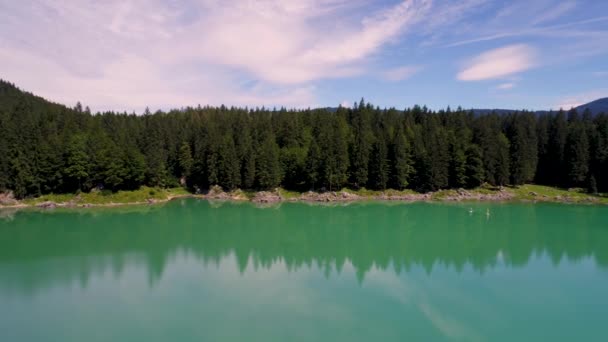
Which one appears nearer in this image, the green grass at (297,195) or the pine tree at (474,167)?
the green grass at (297,195)

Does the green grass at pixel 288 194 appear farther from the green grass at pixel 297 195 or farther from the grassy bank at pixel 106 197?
the grassy bank at pixel 106 197

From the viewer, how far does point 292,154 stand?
5822 cm

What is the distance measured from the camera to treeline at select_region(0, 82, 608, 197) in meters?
50.5

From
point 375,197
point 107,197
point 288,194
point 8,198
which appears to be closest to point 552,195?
point 375,197

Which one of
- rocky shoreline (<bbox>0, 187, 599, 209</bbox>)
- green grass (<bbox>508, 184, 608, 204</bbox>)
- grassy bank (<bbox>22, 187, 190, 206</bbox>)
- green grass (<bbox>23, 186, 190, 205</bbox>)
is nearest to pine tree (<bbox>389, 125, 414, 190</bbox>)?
rocky shoreline (<bbox>0, 187, 599, 209</bbox>)

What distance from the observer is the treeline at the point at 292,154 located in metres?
50.5

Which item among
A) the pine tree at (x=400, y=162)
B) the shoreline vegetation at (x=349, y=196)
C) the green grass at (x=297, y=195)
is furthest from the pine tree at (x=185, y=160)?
the pine tree at (x=400, y=162)

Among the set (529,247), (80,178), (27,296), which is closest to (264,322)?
(27,296)

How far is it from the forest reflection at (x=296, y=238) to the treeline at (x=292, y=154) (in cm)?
697

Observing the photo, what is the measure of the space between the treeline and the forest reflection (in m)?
6.97

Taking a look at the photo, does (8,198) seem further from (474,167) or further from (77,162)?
(474,167)

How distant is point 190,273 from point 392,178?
123 feet

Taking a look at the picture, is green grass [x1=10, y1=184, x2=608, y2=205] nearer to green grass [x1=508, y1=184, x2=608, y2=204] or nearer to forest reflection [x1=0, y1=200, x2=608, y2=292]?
green grass [x1=508, y1=184, x2=608, y2=204]

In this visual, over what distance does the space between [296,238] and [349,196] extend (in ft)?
70.0
